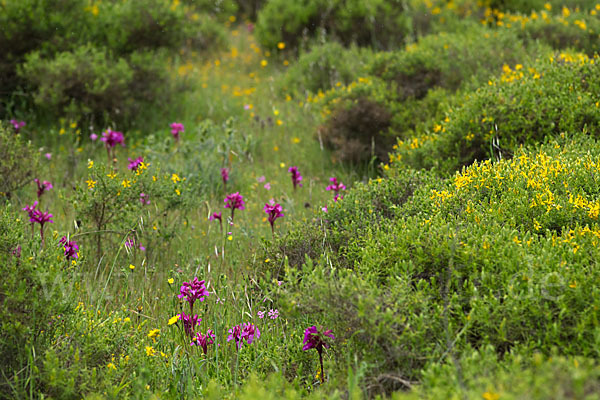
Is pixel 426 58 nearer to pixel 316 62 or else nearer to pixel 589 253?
pixel 316 62

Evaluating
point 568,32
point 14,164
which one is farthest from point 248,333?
point 568,32

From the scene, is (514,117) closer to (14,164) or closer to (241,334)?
(241,334)

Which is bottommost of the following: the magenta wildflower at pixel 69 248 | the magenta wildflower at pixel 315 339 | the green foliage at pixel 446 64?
the magenta wildflower at pixel 315 339

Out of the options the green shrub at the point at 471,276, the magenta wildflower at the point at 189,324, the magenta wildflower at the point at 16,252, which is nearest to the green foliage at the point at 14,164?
the magenta wildflower at the point at 16,252

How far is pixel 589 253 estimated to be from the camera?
2.30m

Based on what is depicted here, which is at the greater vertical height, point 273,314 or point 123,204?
point 123,204

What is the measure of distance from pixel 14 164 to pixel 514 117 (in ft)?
12.5

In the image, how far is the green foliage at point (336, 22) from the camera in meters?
8.80

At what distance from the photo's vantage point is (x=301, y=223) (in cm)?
340

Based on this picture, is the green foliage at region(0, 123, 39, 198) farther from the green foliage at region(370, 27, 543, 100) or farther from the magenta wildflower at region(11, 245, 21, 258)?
the green foliage at region(370, 27, 543, 100)

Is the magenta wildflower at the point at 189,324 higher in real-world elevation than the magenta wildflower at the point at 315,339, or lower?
lower

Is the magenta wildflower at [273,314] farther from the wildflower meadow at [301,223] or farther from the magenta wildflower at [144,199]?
the magenta wildflower at [144,199]

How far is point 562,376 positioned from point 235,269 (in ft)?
7.23

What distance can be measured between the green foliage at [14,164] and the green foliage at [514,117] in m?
2.99
